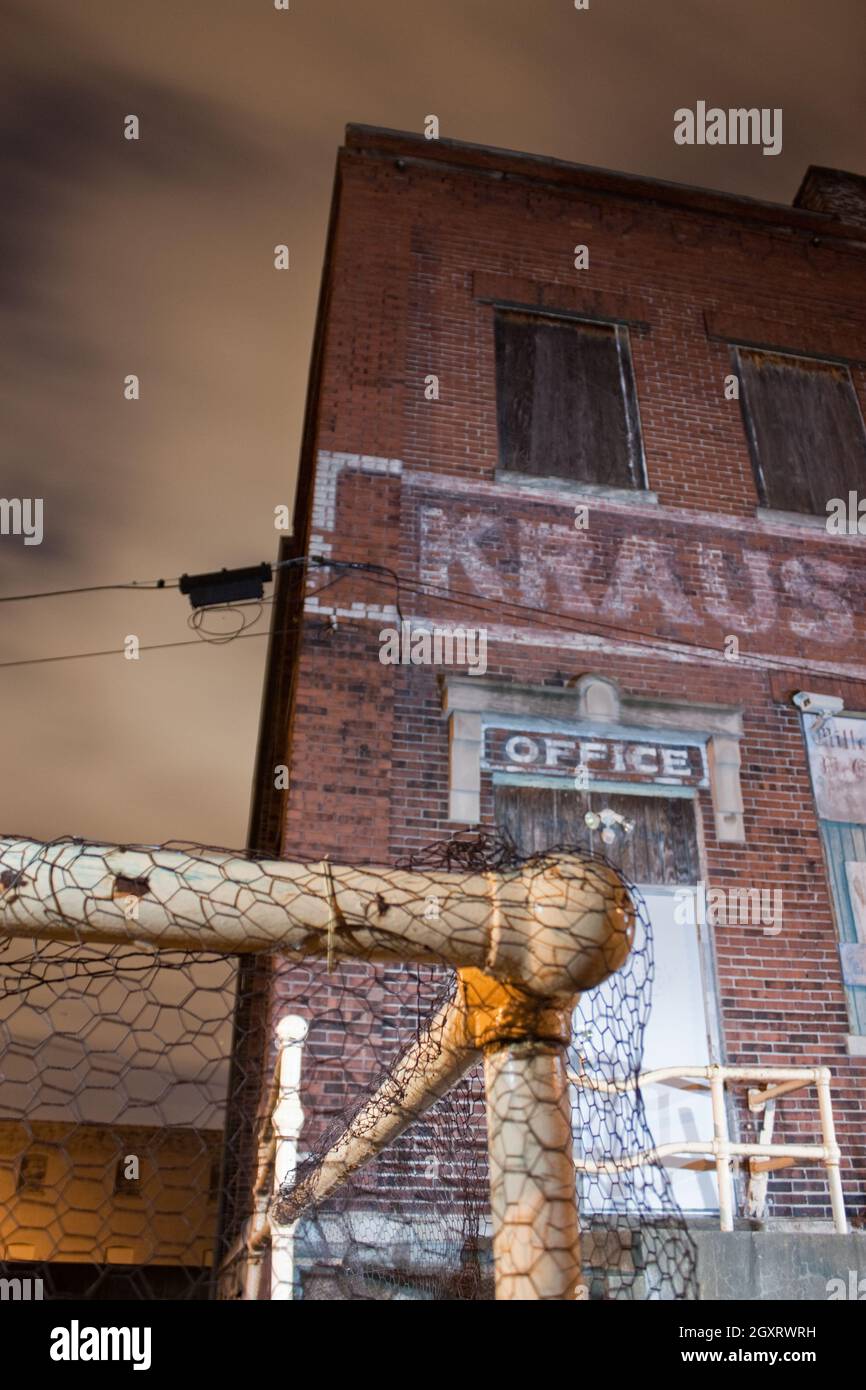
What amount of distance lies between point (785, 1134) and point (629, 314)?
24.7 feet

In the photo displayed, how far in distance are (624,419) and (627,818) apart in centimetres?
404

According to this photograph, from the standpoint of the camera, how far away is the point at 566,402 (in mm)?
9641

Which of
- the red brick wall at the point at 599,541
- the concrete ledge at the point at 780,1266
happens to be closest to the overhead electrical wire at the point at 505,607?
the red brick wall at the point at 599,541

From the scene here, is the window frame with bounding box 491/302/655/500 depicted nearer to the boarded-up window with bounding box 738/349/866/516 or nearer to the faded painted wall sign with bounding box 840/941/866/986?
the boarded-up window with bounding box 738/349/866/516

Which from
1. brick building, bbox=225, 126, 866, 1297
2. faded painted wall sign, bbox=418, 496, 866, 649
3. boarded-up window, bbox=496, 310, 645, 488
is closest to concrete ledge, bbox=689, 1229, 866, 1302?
brick building, bbox=225, 126, 866, 1297

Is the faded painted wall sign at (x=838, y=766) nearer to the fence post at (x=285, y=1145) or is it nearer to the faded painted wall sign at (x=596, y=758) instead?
the faded painted wall sign at (x=596, y=758)

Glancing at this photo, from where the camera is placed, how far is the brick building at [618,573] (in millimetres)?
7457

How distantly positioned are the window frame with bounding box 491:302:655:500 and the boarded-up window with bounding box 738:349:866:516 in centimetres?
117

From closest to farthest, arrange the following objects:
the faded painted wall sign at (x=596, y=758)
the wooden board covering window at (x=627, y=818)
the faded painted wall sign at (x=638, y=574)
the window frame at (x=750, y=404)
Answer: the wooden board covering window at (x=627, y=818) → the faded painted wall sign at (x=596, y=758) → the faded painted wall sign at (x=638, y=574) → the window frame at (x=750, y=404)

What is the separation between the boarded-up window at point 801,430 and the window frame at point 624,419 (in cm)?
117

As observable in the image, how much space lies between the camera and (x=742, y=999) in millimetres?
7418

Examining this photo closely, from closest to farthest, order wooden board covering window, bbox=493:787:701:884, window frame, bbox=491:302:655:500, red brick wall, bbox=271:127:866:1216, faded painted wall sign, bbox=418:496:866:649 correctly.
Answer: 1. red brick wall, bbox=271:127:866:1216
2. wooden board covering window, bbox=493:787:701:884
3. faded painted wall sign, bbox=418:496:866:649
4. window frame, bbox=491:302:655:500

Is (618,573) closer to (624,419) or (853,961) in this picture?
(624,419)

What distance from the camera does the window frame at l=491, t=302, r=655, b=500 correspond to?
8.99 meters
